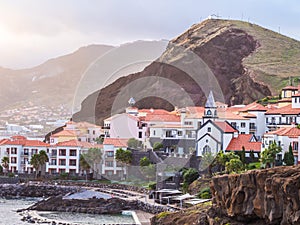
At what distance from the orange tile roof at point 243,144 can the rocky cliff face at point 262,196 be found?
30.8 m

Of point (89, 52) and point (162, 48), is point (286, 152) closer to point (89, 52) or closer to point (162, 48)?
point (162, 48)

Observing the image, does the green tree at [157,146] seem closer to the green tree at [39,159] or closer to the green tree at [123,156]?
the green tree at [123,156]

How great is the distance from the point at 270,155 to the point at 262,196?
2930 cm

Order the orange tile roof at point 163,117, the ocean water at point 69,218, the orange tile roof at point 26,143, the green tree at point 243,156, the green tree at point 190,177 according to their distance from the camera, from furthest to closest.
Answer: the orange tile roof at point 26,143
the orange tile roof at point 163,117
the green tree at point 190,177
the green tree at point 243,156
the ocean water at point 69,218

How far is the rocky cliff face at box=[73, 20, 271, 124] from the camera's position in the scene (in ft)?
337

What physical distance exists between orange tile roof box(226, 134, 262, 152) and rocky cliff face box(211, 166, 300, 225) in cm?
3076

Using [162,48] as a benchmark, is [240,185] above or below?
below

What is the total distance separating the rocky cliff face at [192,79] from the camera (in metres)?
103

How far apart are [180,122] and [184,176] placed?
17.0 meters

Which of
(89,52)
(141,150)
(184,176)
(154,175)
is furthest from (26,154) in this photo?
(89,52)

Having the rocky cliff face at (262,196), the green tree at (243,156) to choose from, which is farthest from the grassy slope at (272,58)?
the rocky cliff face at (262,196)

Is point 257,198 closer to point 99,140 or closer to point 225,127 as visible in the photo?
point 225,127

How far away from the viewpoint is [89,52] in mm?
154125

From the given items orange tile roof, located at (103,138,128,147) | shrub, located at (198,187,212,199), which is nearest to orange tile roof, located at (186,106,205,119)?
orange tile roof, located at (103,138,128,147)
